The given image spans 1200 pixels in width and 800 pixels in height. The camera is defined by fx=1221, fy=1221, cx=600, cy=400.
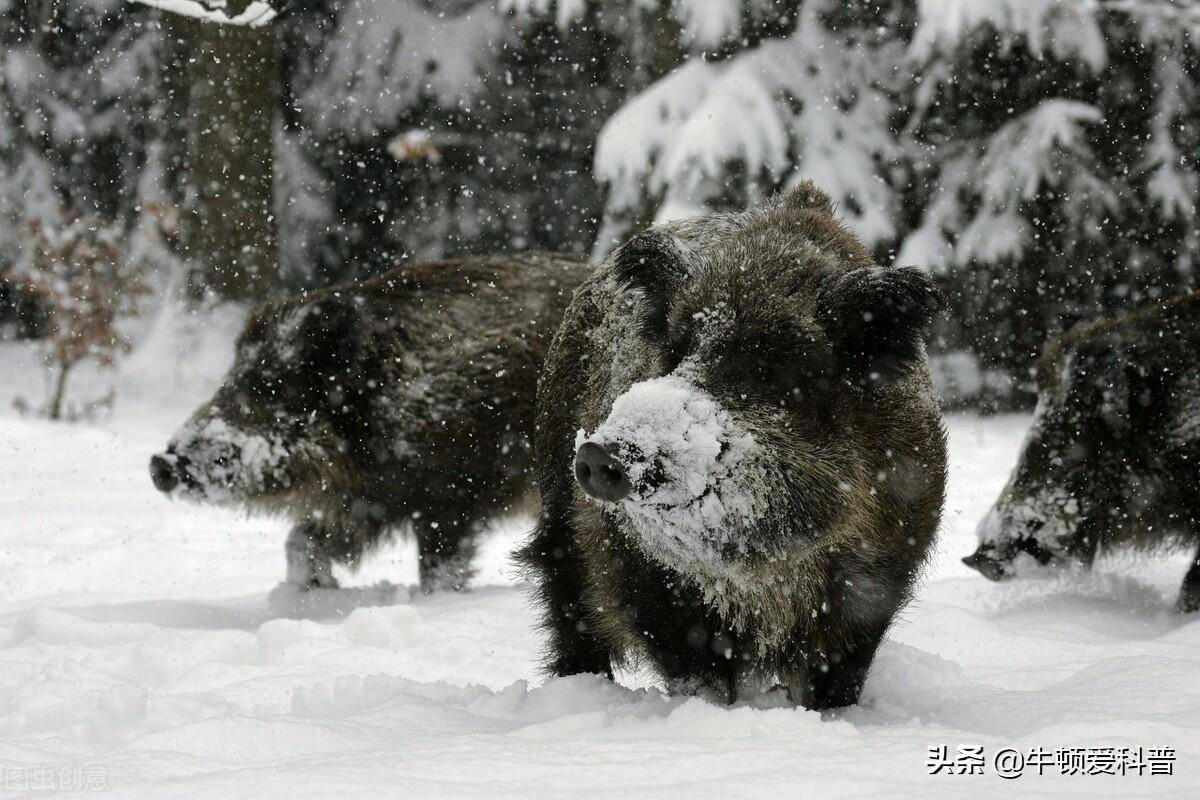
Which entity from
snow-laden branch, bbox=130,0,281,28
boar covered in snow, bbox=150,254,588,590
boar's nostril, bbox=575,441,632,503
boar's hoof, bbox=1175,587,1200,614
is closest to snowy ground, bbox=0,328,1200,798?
boar's hoof, bbox=1175,587,1200,614

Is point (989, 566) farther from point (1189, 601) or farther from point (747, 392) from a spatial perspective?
point (747, 392)

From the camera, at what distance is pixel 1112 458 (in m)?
5.46

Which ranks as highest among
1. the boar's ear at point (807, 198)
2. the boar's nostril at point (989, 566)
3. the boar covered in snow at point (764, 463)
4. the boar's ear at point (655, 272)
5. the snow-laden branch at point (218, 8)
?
the snow-laden branch at point (218, 8)

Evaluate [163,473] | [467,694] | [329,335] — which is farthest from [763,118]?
[467,694]

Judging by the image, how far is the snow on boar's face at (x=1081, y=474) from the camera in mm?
5402

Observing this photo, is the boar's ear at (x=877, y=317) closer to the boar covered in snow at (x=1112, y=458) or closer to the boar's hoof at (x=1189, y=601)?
the boar covered in snow at (x=1112, y=458)

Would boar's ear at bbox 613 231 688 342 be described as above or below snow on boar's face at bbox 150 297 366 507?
above

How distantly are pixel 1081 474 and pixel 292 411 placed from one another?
3.84m

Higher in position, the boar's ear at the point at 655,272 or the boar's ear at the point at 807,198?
the boar's ear at the point at 807,198

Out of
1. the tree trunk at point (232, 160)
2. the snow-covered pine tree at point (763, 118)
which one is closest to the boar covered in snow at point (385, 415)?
the snow-covered pine tree at point (763, 118)

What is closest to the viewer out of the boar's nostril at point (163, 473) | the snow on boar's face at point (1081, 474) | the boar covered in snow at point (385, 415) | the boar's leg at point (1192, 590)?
the boar's leg at point (1192, 590)

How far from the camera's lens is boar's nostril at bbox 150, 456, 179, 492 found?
19.3 feet

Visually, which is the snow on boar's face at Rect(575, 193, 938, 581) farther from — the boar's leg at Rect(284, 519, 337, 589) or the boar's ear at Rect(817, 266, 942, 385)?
the boar's leg at Rect(284, 519, 337, 589)

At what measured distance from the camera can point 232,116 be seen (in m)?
11.3
